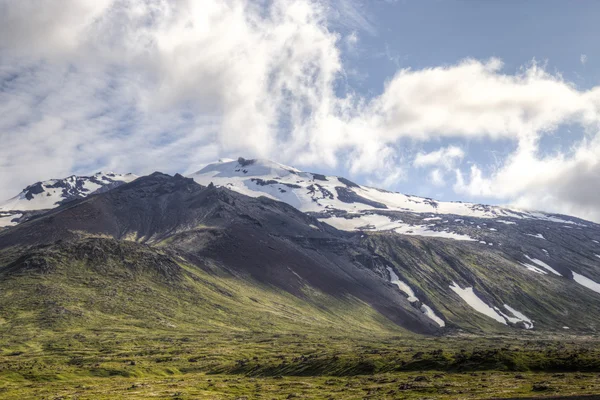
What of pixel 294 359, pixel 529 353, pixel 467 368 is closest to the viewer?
pixel 467 368

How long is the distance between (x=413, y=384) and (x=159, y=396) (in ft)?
158

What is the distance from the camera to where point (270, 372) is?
13388 centimetres

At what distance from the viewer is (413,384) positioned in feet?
316

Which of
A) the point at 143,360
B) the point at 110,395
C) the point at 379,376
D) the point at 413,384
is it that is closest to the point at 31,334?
the point at 143,360

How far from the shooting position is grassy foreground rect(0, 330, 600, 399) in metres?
92.0

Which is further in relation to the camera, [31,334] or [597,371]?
[31,334]

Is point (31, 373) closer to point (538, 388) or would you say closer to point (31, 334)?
point (31, 334)

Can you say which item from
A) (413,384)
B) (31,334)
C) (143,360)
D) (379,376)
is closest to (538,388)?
(413,384)

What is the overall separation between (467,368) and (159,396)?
207ft

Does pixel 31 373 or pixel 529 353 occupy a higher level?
pixel 529 353

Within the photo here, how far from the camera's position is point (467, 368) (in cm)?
11038

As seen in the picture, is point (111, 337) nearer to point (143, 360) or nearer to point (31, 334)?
point (31, 334)

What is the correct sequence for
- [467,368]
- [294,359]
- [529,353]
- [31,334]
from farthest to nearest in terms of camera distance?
1. [31,334]
2. [294,359]
3. [529,353]
4. [467,368]

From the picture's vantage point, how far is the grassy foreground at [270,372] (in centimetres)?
9200
